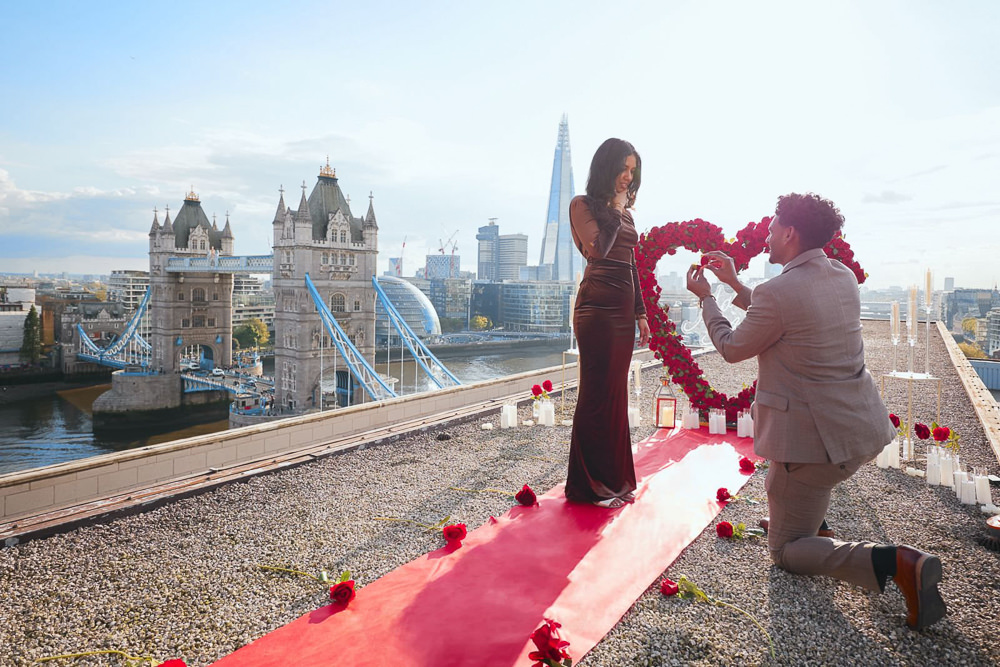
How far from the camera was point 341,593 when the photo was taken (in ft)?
10.5

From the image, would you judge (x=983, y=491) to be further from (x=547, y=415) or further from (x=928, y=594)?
(x=547, y=415)

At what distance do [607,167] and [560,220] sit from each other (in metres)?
136

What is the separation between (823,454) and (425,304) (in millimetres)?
66916

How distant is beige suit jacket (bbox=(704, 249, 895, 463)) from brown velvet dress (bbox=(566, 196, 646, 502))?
5.03 ft

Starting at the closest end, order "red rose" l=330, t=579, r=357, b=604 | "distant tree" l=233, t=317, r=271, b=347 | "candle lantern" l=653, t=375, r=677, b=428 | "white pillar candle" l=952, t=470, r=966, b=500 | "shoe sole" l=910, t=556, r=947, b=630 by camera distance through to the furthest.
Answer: "shoe sole" l=910, t=556, r=947, b=630, "red rose" l=330, t=579, r=357, b=604, "white pillar candle" l=952, t=470, r=966, b=500, "candle lantern" l=653, t=375, r=677, b=428, "distant tree" l=233, t=317, r=271, b=347

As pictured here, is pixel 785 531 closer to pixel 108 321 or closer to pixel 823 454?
pixel 823 454

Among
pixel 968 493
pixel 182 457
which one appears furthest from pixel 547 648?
pixel 182 457

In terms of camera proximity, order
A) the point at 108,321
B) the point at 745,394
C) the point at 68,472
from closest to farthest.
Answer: the point at 68,472, the point at 745,394, the point at 108,321

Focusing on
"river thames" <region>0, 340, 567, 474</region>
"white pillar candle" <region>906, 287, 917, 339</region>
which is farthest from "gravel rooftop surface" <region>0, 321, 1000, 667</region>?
"river thames" <region>0, 340, 567, 474</region>

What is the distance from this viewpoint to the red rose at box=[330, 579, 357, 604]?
320 centimetres

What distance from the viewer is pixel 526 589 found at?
3.40 metres

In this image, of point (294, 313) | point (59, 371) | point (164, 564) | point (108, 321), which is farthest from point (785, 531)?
point (108, 321)

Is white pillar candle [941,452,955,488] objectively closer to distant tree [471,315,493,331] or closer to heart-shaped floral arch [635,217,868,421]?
heart-shaped floral arch [635,217,868,421]

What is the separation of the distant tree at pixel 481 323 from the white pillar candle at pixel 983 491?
77.2 metres
